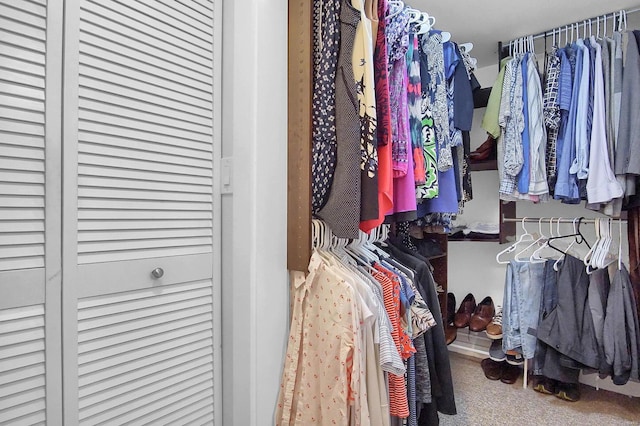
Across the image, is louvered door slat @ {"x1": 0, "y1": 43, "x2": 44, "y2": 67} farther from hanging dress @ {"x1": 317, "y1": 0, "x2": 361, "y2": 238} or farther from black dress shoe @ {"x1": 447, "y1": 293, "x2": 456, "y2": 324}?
black dress shoe @ {"x1": 447, "y1": 293, "x2": 456, "y2": 324}

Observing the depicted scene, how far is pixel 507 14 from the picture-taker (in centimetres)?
204

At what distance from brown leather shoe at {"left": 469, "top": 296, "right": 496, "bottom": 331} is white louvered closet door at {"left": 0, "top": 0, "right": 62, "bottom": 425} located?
241 cm

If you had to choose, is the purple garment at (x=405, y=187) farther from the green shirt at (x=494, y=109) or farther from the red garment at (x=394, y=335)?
the green shirt at (x=494, y=109)

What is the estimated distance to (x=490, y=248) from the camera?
2805 millimetres

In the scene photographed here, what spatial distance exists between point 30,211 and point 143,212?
0.83 ft

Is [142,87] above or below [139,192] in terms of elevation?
above

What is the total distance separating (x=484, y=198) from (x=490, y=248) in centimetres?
40

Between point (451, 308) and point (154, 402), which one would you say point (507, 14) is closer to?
point (451, 308)

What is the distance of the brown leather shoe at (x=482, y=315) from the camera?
2.50m

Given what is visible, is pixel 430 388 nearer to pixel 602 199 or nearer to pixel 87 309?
pixel 87 309

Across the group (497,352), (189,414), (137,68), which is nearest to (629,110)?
(497,352)

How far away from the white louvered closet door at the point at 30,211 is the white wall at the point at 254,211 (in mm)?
467

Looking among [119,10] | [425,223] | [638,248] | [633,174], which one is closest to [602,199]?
[633,174]

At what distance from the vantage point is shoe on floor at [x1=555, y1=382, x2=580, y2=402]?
211 centimetres
